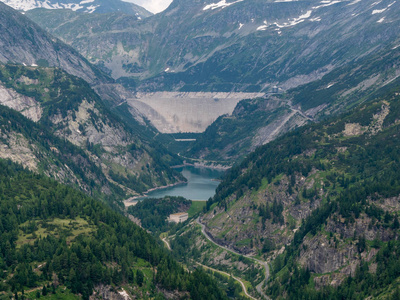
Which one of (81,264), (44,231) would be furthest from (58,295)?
(44,231)

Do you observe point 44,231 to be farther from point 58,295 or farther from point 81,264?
point 58,295

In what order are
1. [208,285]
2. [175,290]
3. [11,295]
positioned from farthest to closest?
1. [208,285]
2. [175,290]
3. [11,295]

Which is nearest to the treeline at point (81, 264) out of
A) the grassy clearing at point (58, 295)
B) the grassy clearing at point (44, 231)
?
the grassy clearing at point (44, 231)

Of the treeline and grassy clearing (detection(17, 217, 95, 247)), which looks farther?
grassy clearing (detection(17, 217, 95, 247))

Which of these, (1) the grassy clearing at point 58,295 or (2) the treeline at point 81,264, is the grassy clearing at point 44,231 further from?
(1) the grassy clearing at point 58,295

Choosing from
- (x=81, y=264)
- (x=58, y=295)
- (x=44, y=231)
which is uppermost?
(x=44, y=231)

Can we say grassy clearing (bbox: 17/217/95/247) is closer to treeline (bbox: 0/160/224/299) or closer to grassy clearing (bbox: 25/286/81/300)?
treeline (bbox: 0/160/224/299)

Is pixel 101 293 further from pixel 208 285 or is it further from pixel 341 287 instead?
pixel 341 287

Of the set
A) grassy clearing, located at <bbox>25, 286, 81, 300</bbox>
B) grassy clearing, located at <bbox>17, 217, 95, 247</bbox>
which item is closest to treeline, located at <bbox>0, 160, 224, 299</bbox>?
grassy clearing, located at <bbox>17, 217, 95, 247</bbox>

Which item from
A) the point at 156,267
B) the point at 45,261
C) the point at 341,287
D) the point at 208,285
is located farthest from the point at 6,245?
the point at 341,287

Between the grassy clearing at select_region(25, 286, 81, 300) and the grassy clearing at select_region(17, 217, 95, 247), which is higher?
the grassy clearing at select_region(17, 217, 95, 247)

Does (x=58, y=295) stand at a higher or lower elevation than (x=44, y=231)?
lower
